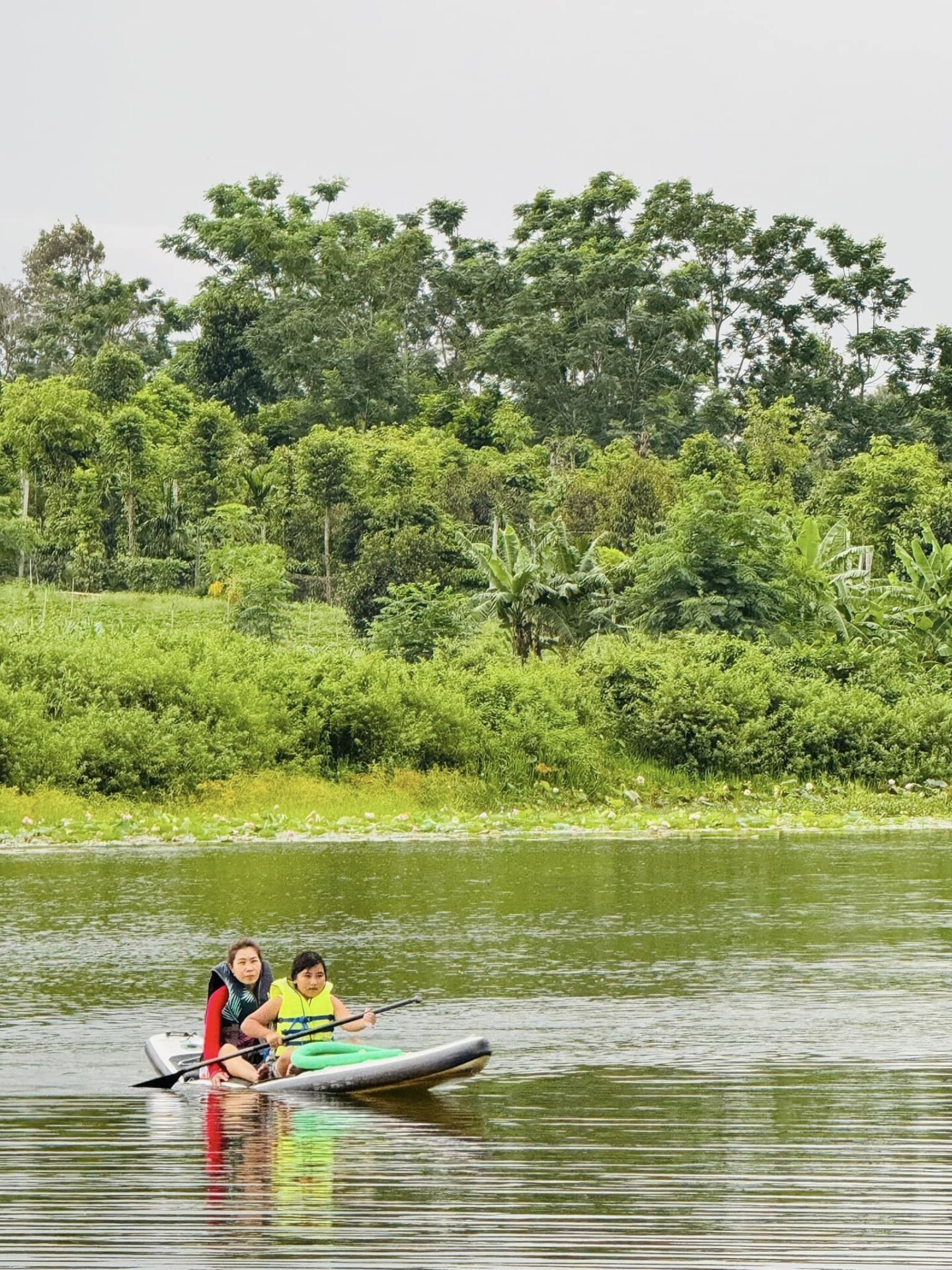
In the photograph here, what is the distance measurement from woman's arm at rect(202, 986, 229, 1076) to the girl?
203 mm

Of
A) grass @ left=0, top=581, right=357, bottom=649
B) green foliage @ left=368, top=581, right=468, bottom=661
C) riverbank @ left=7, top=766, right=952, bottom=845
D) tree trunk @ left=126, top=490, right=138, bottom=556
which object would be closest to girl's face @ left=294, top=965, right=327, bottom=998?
riverbank @ left=7, top=766, right=952, bottom=845

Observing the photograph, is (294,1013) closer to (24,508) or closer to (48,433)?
(24,508)

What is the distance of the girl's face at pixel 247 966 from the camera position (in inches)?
433

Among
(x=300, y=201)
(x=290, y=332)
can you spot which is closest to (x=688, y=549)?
(x=290, y=332)

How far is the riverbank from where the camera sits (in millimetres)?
27625

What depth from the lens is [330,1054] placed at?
35.3ft

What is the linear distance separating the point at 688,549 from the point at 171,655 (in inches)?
456

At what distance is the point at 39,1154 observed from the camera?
9.17 metres

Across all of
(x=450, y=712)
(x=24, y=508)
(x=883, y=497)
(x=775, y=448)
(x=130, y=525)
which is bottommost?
(x=450, y=712)

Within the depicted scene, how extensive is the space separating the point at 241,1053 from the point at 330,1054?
55cm

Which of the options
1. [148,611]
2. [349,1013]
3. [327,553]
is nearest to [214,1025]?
[349,1013]

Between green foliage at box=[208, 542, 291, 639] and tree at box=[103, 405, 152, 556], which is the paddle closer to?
green foliage at box=[208, 542, 291, 639]

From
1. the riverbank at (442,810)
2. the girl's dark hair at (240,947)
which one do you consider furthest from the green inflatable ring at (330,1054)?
the riverbank at (442,810)

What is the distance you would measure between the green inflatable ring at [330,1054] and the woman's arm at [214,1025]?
21.3 inches
